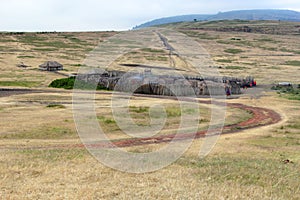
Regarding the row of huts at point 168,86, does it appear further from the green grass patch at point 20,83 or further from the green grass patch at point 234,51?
the green grass patch at point 234,51

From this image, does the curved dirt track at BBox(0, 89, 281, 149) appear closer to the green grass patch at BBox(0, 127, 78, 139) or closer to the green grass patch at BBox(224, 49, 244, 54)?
the green grass patch at BBox(0, 127, 78, 139)

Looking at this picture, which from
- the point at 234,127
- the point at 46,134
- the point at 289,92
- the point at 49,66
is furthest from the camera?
the point at 49,66

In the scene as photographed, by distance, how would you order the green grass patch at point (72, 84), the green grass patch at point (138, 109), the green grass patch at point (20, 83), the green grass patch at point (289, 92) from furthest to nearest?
the green grass patch at point (20, 83), the green grass patch at point (72, 84), the green grass patch at point (289, 92), the green grass patch at point (138, 109)

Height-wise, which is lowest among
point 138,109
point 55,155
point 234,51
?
point 138,109

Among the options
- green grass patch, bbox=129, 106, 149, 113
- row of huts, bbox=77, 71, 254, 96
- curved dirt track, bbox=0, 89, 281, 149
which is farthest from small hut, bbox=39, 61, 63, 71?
green grass patch, bbox=129, 106, 149, 113

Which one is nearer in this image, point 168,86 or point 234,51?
point 168,86

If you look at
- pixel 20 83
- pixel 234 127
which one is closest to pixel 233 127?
pixel 234 127

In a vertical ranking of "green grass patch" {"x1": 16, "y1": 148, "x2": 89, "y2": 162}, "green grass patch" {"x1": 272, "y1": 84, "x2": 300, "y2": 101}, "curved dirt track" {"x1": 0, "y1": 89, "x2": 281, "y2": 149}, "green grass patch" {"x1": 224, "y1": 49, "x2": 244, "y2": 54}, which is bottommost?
"green grass patch" {"x1": 272, "y1": 84, "x2": 300, "y2": 101}

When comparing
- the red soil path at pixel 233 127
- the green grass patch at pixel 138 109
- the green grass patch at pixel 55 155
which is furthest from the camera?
the green grass patch at pixel 138 109

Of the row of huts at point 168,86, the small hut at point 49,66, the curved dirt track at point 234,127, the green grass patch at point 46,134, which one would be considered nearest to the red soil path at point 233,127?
the curved dirt track at point 234,127

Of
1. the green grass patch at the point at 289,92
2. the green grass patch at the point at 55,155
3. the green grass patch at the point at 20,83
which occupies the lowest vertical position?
the green grass patch at the point at 289,92

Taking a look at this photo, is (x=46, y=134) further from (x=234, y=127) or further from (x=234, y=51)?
(x=234, y=51)

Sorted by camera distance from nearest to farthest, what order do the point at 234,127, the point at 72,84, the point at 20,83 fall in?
the point at 234,127, the point at 72,84, the point at 20,83

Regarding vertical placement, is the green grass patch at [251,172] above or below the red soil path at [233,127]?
above
